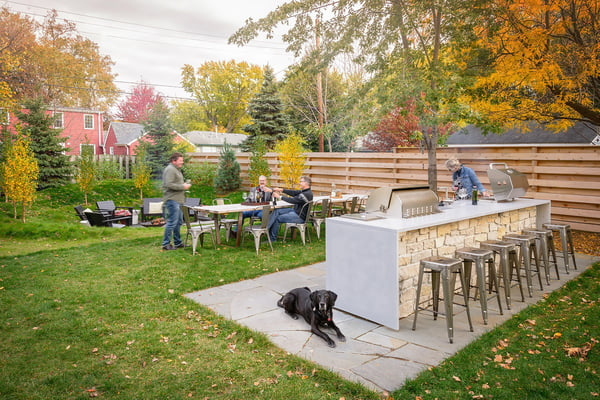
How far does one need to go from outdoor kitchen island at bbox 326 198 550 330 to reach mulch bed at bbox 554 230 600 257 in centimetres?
353

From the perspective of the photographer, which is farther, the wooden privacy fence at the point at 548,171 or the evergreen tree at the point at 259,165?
the evergreen tree at the point at 259,165

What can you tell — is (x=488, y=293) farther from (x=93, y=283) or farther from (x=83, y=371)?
(x=93, y=283)

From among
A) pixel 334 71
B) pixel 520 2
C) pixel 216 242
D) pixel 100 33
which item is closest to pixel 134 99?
pixel 100 33

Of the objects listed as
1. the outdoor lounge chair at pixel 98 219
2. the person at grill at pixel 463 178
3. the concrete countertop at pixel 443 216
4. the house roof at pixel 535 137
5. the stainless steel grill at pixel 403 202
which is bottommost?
the outdoor lounge chair at pixel 98 219

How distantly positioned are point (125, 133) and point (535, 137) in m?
29.3

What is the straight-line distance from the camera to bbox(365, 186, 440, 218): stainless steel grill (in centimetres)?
465

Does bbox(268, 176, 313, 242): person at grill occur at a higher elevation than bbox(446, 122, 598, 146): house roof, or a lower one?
lower

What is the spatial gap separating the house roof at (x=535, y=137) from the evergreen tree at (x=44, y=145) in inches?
540

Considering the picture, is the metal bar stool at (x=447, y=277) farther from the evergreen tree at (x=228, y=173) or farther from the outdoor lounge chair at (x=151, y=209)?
the evergreen tree at (x=228, y=173)

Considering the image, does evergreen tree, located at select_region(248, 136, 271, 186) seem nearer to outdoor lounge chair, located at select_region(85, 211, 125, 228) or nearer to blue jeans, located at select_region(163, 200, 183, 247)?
outdoor lounge chair, located at select_region(85, 211, 125, 228)

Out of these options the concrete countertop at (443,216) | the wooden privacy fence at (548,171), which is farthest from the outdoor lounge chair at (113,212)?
the concrete countertop at (443,216)

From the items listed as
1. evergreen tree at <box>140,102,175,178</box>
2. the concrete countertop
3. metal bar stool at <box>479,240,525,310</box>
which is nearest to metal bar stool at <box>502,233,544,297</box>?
metal bar stool at <box>479,240,525,310</box>

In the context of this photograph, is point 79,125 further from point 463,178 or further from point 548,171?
point 548,171

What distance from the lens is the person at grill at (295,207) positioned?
7.99 metres
